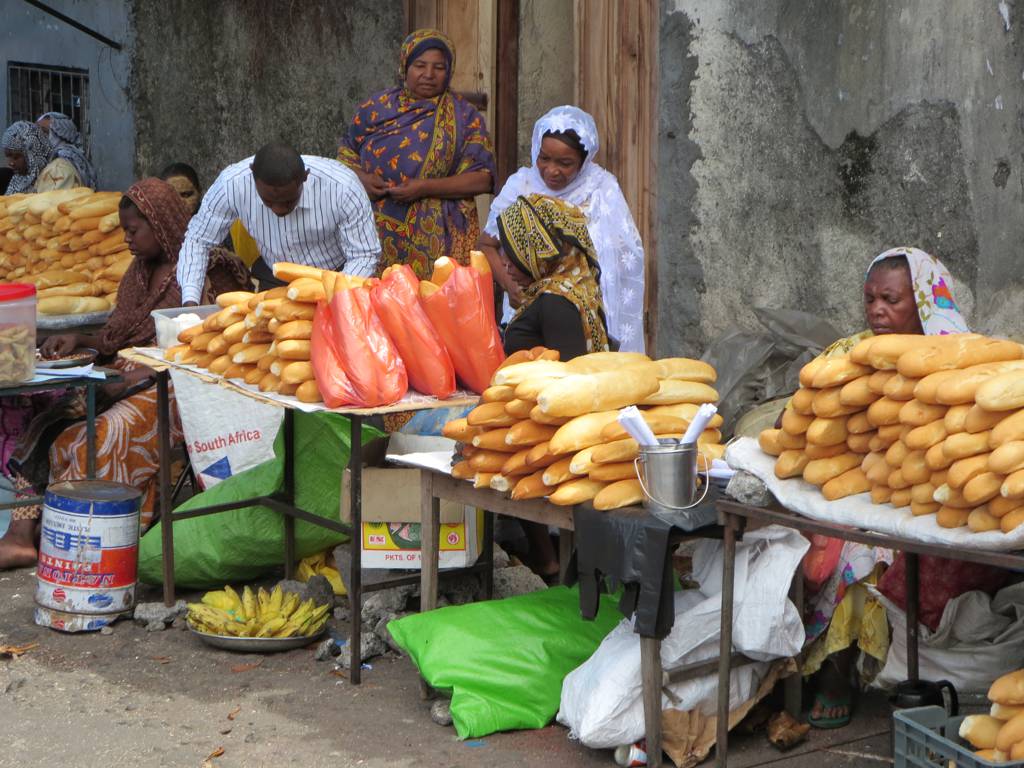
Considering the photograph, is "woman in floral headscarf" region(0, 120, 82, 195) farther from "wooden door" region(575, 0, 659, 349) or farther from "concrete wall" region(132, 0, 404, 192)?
"wooden door" region(575, 0, 659, 349)

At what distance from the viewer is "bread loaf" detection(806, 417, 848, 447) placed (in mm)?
3332

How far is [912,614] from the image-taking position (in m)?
3.83

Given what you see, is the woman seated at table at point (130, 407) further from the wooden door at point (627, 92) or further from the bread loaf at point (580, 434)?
the bread loaf at point (580, 434)

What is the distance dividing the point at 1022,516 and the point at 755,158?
330 centimetres

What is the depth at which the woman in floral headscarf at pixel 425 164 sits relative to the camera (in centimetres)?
657

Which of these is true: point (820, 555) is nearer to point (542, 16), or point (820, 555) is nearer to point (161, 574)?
point (161, 574)

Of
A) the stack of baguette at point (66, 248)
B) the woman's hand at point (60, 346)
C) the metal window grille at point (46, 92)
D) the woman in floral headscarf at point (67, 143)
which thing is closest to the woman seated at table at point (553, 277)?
the woman's hand at point (60, 346)

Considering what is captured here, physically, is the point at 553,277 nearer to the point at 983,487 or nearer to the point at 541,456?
the point at 541,456

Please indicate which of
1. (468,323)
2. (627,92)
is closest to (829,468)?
(468,323)

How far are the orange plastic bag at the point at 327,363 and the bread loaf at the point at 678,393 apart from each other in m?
0.96

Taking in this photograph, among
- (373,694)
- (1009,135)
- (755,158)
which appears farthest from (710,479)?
(755,158)

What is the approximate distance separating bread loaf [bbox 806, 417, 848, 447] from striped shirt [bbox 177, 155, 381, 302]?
2933 mm

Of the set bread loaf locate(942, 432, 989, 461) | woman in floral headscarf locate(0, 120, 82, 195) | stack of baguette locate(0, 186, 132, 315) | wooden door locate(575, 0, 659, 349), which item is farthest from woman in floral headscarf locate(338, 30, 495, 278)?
woman in floral headscarf locate(0, 120, 82, 195)

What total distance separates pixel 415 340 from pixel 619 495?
1114mm
